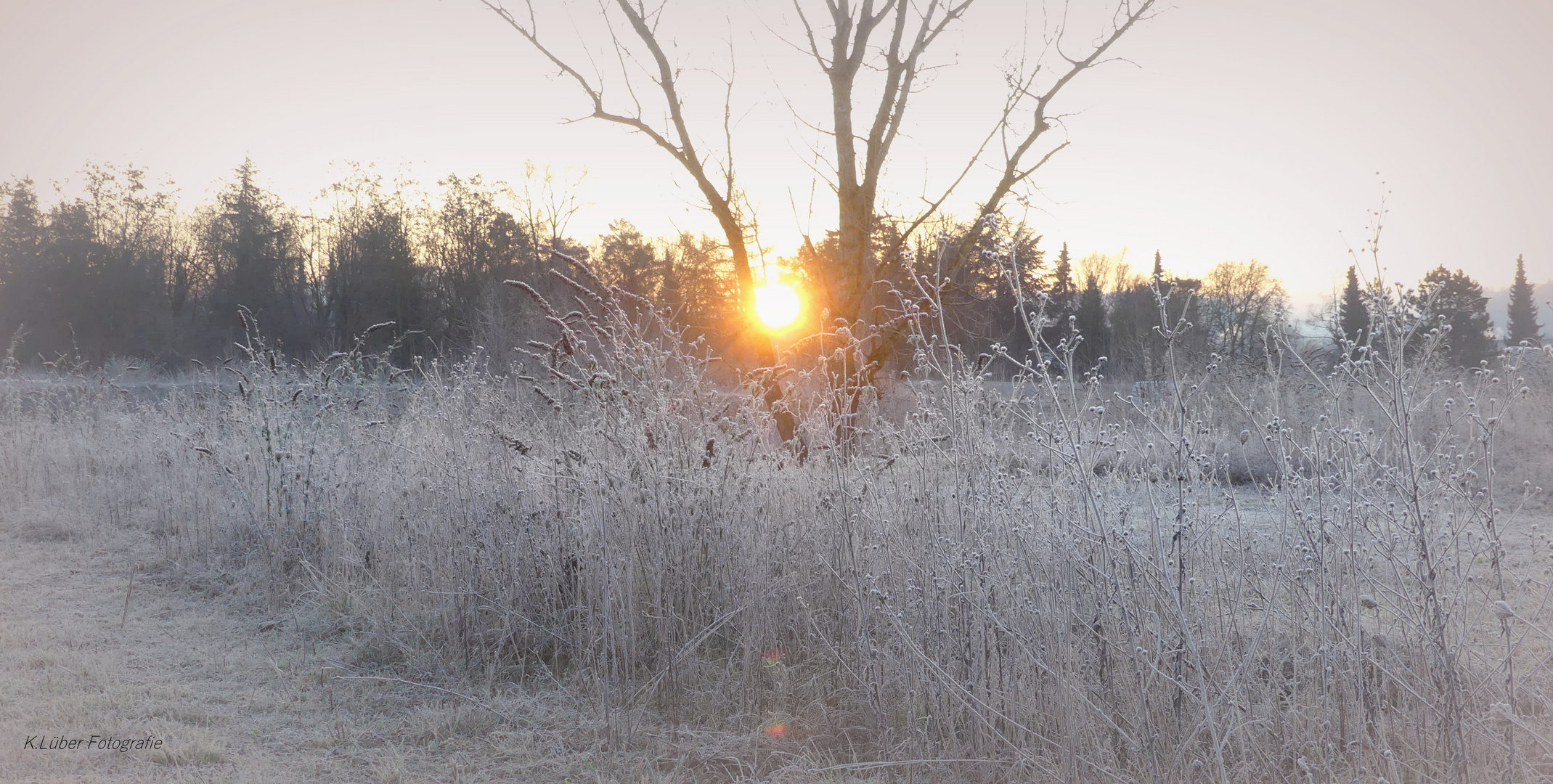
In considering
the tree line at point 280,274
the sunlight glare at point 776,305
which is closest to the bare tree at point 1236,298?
the tree line at point 280,274

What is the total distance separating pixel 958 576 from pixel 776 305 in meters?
6.89

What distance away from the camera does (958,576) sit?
119 inches

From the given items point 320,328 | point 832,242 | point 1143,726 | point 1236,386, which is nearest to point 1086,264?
point 1236,386

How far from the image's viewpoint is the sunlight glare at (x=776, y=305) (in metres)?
9.26

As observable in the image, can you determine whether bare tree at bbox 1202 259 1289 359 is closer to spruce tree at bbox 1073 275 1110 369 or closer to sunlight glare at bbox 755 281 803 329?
spruce tree at bbox 1073 275 1110 369

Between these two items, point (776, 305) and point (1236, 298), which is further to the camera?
point (1236, 298)

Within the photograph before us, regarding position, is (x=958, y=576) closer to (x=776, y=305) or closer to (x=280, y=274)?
(x=776, y=305)

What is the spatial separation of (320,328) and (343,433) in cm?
2616

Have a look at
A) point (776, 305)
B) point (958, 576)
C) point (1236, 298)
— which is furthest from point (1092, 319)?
point (958, 576)

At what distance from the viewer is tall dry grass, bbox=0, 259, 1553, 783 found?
2268 millimetres

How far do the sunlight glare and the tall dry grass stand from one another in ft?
13.4

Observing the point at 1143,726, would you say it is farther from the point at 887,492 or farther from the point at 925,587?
the point at 887,492

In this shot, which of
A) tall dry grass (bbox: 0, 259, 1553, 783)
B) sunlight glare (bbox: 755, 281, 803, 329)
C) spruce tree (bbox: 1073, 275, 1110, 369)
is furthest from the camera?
spruce tree (bbox: 1073, 275, 1110, 369)

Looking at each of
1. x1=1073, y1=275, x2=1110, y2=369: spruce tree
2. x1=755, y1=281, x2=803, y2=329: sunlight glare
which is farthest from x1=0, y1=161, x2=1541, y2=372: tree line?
x1=755, y1=281, x2=803, y2=329: sunlight glare
